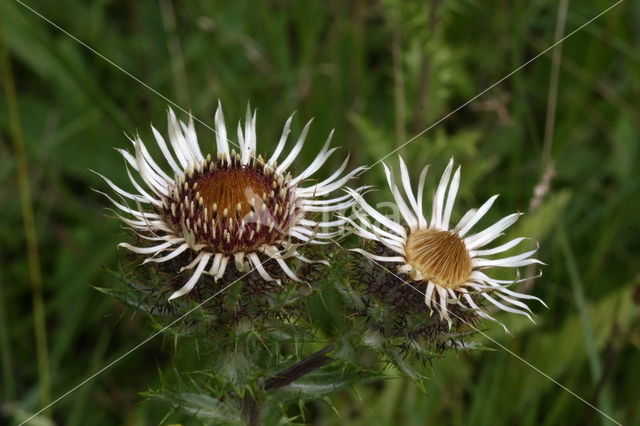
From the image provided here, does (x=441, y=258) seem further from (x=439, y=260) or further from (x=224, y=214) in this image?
(x=224, y=214)

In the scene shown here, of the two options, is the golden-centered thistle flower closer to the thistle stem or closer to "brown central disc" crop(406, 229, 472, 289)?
"brown central disc" crop(406, 229, 472, 289)

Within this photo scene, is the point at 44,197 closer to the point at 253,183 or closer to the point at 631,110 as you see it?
the point at 253,183

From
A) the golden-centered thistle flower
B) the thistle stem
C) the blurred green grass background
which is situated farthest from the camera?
the blurred green grass background

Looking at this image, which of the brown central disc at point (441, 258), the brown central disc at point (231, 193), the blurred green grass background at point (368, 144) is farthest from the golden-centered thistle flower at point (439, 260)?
the blurred green grass background at point (368, 144)

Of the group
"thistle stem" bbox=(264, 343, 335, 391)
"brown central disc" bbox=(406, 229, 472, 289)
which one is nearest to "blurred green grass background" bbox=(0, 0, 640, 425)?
"thistle stem" bbox=(264, 343, 335, 391)

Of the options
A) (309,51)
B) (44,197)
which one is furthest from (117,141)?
(309,51)
